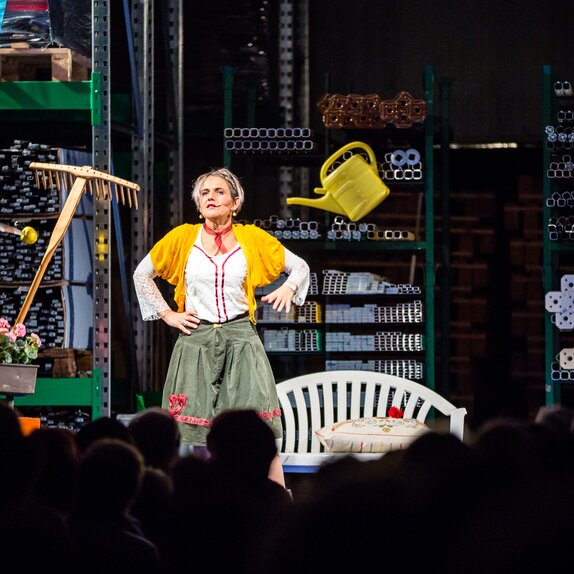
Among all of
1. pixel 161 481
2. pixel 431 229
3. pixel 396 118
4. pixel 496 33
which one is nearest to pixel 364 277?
pixel 431 229

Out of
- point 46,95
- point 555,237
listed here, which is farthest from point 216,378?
point 555,237

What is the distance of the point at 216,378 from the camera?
5.37m

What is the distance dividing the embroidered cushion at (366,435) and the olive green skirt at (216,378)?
0.39 m

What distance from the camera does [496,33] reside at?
10547mm

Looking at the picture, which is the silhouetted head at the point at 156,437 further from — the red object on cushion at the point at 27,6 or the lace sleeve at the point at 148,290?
the red object on cushion at the point at 27,6

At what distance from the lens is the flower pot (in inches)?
229

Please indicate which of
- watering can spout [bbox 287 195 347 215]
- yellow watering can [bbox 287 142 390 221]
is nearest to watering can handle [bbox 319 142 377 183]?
yellow watering can [bbox 287 142 390 221]

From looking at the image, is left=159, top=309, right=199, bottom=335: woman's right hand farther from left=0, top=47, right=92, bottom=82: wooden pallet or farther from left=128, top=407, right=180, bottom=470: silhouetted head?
left=128, top=407, right=180, bottom=470: silhouetted head

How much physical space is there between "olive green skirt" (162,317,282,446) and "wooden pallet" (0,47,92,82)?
257 centimetres

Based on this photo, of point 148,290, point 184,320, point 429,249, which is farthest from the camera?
point 429,249

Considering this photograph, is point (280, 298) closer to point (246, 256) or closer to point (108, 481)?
point (246, 256)

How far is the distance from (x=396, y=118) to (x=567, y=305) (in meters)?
1.62

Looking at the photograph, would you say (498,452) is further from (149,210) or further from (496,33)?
(496,33)

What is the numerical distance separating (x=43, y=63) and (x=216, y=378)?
10.3ft
